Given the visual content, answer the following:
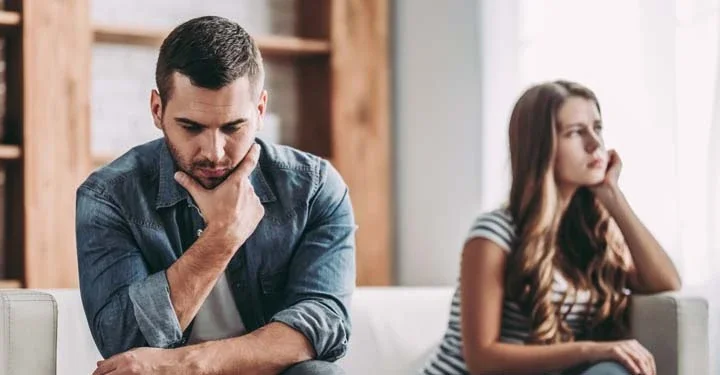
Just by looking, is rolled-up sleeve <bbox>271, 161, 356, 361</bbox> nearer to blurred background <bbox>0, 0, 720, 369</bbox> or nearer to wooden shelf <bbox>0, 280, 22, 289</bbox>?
blurred background <bbox>0, 0, 720, 369</bbox>

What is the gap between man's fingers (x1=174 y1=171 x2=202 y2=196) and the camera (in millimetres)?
2164

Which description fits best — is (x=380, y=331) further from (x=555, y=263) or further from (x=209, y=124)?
(x=209, y=124)

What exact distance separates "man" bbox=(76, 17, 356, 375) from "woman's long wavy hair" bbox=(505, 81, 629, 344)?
0.46 metres

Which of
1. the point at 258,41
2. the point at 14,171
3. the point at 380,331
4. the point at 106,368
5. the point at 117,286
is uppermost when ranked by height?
the point at 258,41

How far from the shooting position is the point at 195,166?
2.17 metres

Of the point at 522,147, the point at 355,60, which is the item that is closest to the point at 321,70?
the point at 355,60

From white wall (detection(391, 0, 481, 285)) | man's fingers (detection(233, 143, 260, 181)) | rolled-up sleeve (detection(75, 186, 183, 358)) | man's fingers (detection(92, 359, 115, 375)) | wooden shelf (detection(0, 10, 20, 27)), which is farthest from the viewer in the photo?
white wall (detection(391, 0, 481, 285))

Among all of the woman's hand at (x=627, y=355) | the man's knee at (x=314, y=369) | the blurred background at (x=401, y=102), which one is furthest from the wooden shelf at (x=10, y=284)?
the woman's hand at (x=627, y=355)

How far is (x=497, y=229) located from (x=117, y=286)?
860mm

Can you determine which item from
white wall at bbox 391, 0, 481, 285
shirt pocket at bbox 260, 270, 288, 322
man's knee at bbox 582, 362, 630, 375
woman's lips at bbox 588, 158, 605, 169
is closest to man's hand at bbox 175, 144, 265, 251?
shirt pocket at bbox 260, 270, 288, 322

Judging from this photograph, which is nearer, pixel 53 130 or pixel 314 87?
pixel 53 130

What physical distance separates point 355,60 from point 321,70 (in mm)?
130

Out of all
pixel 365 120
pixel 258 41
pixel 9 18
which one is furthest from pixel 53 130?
pixel 365 120

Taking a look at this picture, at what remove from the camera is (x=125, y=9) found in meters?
3.82
